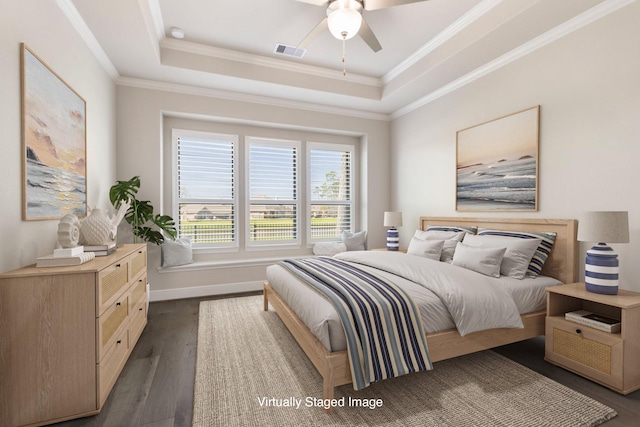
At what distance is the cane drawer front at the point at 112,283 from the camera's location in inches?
71.3

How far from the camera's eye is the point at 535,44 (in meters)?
2.88

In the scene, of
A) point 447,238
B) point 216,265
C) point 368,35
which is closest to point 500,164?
point 447,238

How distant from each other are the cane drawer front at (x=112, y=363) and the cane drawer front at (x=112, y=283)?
1.01 ft

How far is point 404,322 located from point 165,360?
6.45 ft

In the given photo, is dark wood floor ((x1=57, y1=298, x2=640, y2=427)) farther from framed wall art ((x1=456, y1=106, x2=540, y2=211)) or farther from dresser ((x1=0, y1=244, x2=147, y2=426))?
framed wall art ((x1=456, y1=106, x2=540, y2=211))

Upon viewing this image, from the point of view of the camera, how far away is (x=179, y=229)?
4320mm

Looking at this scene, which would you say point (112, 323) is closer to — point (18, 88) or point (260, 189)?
point (18, 88)

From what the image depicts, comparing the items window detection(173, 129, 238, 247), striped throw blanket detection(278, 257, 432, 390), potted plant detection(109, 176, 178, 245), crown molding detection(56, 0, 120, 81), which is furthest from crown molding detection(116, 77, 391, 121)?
striped throw blanket detection(278, 257, 432, 390)

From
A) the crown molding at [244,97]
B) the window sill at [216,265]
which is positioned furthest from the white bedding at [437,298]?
the crown molding at [244,97]

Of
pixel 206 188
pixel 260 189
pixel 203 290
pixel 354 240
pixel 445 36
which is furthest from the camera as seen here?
pixel 354 240

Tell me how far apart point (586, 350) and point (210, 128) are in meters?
4.87

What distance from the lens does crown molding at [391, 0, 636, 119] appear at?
237 centimetres

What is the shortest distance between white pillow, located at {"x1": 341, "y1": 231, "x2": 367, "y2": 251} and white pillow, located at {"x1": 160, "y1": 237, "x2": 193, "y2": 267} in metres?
2.46

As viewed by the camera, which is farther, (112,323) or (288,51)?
(288,51)
